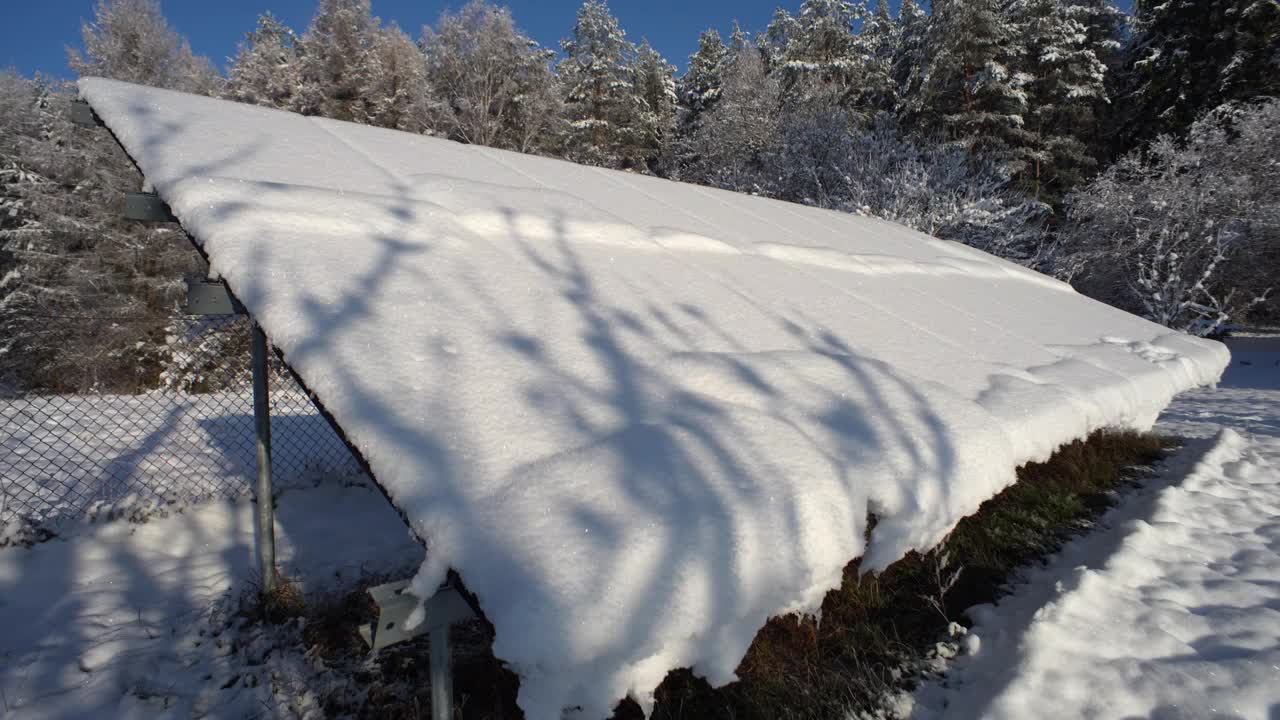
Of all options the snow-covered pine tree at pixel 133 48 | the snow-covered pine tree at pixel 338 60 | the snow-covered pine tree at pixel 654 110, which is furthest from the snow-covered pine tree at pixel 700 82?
the snow-covered pine tree at pixel 133 48

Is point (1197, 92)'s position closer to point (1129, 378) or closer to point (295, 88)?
point (1129, 378)

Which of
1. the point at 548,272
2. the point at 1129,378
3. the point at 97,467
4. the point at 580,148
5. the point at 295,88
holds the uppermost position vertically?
the point at 295,88

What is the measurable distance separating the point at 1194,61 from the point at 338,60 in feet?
92.8

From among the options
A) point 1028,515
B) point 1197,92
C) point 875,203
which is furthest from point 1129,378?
point 1197,92

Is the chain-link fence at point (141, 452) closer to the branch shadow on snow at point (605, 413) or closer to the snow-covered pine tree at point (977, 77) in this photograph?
the branch shadow on snow at point (605, 413)

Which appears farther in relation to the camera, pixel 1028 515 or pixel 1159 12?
pixel 1159 12

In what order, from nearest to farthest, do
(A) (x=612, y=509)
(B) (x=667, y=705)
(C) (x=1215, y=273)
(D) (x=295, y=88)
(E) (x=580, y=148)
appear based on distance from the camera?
(A) (x=612, y=509), (B) (x=667, y=705), (C) (x=1215, y=273), (D) (x=295, y=88), (E) (x=580, y=148)

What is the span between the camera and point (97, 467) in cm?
433

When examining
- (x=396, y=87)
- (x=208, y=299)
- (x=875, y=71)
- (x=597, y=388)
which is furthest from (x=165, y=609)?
(x=875, y=71)

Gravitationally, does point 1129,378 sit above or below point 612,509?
below

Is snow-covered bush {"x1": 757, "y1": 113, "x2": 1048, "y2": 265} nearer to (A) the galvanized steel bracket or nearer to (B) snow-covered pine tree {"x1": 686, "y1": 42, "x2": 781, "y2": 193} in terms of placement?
(B) snow-covered pine tree {"x1": 686, "y1": 42, "x2": 781, "y2": 193}

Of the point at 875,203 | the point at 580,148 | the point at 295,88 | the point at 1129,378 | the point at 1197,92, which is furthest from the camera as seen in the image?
the point at 580,148

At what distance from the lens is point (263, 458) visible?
2.72m

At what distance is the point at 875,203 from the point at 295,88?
19.6 metres
